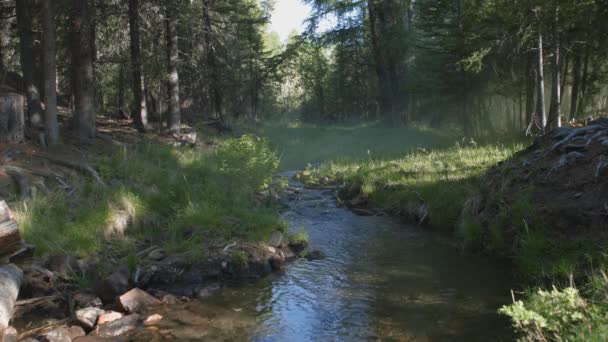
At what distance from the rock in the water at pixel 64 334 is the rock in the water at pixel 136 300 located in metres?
0.71

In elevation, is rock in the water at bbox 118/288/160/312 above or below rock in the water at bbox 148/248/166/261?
below

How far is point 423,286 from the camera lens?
7.88 m

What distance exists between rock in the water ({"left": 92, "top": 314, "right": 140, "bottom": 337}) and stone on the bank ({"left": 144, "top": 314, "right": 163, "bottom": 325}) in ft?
0.38

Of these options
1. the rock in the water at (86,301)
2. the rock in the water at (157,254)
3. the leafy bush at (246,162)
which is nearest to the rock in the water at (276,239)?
the rock in the water at (157,254)

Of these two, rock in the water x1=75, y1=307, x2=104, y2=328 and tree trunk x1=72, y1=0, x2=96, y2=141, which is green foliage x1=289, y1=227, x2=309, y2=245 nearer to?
rock in the water x1=75, y1=307, x2=104, y2=328

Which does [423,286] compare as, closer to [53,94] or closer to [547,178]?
[547,178]

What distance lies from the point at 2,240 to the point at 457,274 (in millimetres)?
6588

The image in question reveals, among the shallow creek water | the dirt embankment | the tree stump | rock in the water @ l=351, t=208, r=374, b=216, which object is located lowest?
the shallow creek water

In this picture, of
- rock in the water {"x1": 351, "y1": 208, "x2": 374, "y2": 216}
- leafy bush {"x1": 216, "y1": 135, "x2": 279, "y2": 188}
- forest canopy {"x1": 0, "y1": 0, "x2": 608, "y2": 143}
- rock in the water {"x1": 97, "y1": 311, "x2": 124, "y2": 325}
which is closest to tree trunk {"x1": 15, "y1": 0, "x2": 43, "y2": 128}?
forest canopy {"x1": 0, "y1": 0, "x2": 608, "y2": 143}

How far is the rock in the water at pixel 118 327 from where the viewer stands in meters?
6.30

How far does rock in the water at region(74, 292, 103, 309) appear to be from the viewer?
23.1ft

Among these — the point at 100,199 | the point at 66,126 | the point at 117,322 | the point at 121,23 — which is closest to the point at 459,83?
the point at 121,23

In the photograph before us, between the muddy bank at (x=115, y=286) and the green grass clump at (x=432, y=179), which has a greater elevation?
the green grass clump at (x=432, y=179)

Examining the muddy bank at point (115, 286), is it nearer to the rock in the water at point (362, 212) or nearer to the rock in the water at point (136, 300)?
the rock in the water at point (136, 300)
